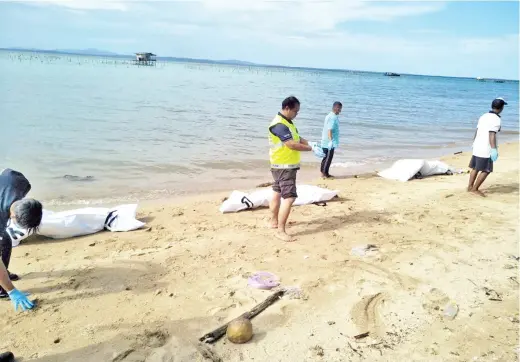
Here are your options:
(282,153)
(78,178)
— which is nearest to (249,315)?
(282,153)

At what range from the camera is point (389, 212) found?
19.8 ft

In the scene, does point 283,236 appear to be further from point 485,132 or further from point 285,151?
point 485,132

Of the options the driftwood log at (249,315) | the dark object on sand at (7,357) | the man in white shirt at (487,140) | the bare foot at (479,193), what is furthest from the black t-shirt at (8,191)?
the bare foot at (479,193)

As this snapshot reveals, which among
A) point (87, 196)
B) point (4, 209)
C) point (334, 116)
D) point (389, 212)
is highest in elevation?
point (334, 116)

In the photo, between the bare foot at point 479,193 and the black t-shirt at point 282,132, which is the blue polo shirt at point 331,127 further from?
the black t-shirt at point 282,132

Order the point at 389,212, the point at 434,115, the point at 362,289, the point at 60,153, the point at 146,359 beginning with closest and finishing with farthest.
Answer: the point at 146,359 < the point at 362,289 < the point at 389,212 < the point at 60,153 < the point at 434,115

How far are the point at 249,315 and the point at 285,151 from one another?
82.6 inches

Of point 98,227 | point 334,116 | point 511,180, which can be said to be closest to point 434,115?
point 511,180

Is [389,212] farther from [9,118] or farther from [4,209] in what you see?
[9,118]

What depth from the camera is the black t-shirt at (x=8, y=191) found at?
10.1 feet

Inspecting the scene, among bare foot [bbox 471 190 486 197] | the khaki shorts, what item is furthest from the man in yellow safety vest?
bare foot [bbox 471 190 486 197]

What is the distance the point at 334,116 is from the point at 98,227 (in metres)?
5.09

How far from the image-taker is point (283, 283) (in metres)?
3.76

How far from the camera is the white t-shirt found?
6410mm
